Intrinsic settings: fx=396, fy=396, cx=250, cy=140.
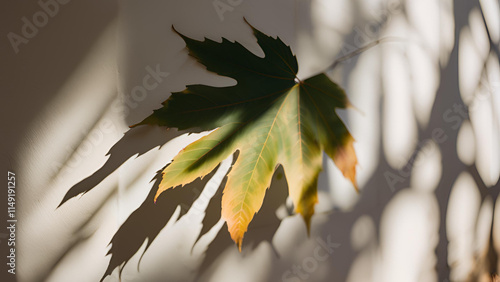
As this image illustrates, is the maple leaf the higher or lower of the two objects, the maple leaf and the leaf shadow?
the lower

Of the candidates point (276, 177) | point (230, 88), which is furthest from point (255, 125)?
point (276, 177)

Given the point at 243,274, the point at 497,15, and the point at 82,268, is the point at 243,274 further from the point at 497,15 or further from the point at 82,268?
the point at 497,15

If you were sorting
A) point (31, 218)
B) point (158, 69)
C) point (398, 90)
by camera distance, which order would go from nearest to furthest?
point (31, 218)
point (158, 69)
point (398, 90)

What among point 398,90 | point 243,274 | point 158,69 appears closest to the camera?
point 158,69

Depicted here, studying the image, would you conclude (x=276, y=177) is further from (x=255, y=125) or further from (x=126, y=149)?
(x=126, y=149)

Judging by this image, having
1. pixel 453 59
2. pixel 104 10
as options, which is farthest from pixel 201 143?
pixel 453 59
